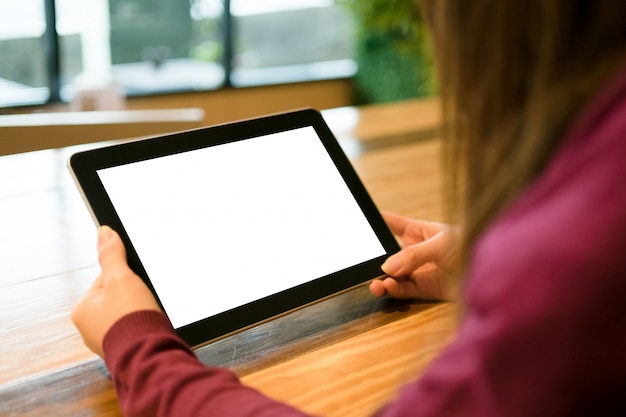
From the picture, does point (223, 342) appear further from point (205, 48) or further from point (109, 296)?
point (205, 48)

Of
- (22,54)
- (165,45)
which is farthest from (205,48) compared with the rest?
(22,54)

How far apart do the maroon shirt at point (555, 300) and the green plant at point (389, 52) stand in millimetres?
4175

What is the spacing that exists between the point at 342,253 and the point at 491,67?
0.45 metres

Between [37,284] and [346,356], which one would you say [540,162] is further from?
[37,284]

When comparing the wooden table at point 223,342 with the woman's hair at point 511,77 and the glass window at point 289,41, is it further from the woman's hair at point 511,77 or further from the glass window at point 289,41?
the glass window at point 289,41

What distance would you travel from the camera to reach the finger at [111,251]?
0.74m

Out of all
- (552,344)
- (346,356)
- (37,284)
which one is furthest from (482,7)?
(37,284)

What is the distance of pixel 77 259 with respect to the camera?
108cm

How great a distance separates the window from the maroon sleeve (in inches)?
138

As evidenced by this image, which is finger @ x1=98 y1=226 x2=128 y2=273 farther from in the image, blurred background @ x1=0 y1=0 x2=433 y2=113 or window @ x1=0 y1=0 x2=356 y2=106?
blurred background @ x1=0 y1=0 x2=433 y2=113

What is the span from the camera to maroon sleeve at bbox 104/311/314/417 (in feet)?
1.98

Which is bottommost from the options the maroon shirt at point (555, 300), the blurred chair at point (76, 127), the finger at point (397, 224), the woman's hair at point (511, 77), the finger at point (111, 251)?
the blurred chair at point (76, 127)

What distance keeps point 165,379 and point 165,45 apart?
15.3 feet

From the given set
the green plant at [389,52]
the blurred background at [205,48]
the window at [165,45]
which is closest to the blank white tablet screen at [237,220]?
the window at [165,45]
